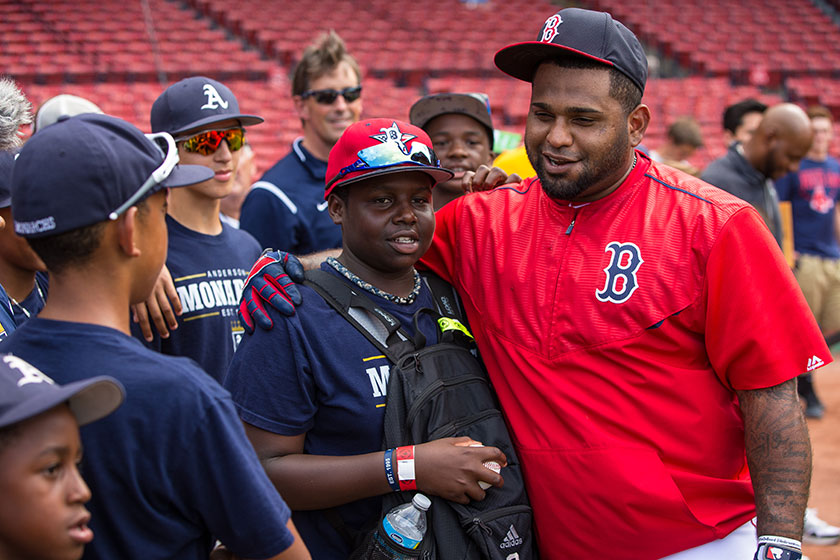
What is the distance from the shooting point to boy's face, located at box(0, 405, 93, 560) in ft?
4.13

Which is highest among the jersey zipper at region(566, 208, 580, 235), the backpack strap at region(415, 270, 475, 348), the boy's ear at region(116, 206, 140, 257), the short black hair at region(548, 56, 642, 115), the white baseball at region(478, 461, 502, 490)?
the short black hair at region(548, 56, 642, 115)

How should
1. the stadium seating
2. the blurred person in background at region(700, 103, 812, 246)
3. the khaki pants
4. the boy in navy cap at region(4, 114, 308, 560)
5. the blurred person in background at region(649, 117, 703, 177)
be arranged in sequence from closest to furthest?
the boy in navy cap at region(4, 114, 308, 560)
the blurred person in background at region(700, 103, 812, 246)
the khaki pants
the blurred person in background at region(649, 117, 703, 177)
the stadium seating

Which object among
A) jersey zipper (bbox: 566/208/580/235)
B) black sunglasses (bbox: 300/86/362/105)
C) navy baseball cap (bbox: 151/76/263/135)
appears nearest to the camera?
jersey zipper (bbox: 566/208/580/235)

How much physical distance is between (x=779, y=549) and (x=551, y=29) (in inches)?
58.8

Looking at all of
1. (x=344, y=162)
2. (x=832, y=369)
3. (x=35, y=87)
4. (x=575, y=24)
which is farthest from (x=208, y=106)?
(x=35, y=87)

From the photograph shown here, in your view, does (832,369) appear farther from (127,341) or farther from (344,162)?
(127,341)

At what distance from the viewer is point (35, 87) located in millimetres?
12641

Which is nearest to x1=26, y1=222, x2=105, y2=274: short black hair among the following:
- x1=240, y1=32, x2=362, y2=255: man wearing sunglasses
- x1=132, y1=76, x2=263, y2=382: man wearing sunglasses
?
x1=132, y1=76, x2=263, y2=382: man wearing sunglasses

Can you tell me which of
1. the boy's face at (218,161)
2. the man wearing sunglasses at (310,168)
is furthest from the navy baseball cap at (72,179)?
the man wearing sunglasses at (310,168)

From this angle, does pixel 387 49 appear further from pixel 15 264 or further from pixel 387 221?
pixel 387 221

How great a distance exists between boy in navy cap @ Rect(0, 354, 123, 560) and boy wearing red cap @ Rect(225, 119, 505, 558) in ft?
2.12

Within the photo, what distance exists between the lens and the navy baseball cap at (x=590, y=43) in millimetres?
2066

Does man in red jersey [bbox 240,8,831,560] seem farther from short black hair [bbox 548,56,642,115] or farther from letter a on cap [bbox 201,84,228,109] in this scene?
letter a on cap [bbox 201,84,228,109]

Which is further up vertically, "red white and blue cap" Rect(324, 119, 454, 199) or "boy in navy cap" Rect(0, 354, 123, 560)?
"red white and blue cap" Rect(324, 119, 454, 199)
